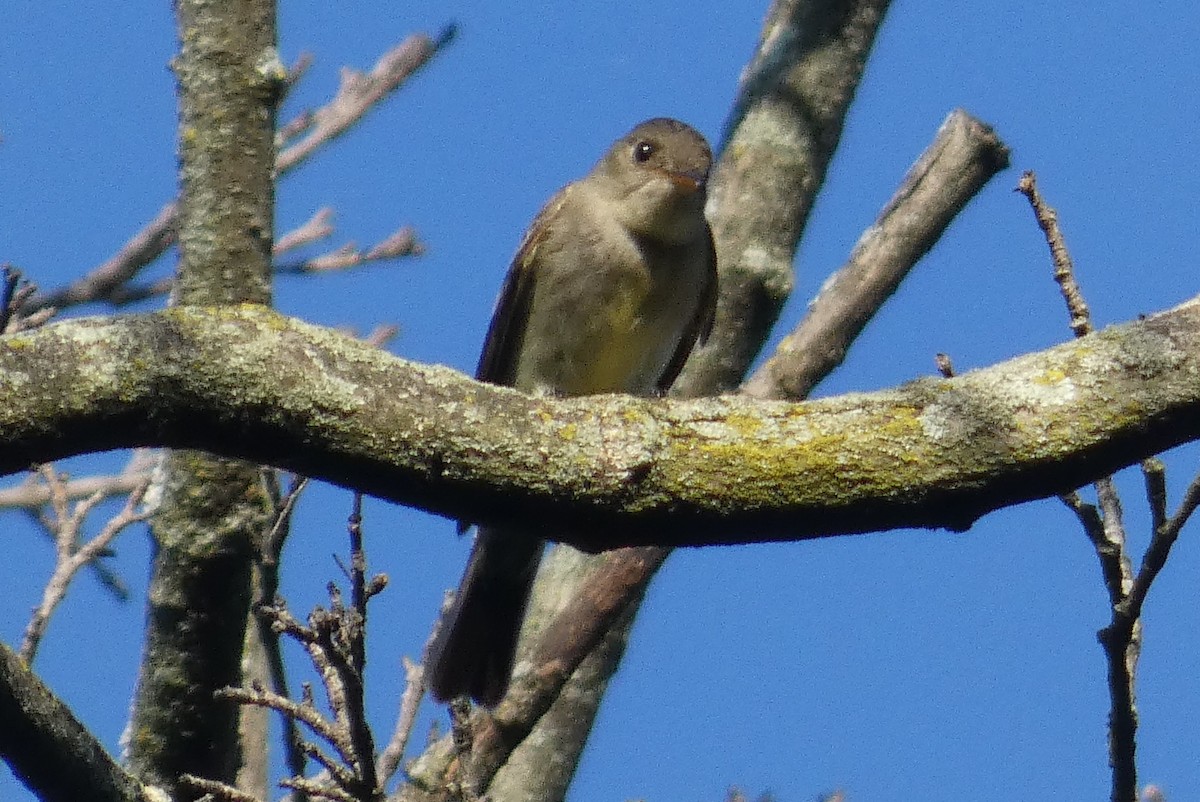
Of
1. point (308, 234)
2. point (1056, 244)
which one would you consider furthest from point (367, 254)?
point (1056, 244)

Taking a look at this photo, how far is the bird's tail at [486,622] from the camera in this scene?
527cm

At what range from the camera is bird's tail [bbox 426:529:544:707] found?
527 cm

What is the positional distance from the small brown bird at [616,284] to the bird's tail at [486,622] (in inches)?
27.5

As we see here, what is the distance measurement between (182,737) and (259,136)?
1576 millimetres

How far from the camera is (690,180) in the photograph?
627cm

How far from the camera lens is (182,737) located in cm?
423

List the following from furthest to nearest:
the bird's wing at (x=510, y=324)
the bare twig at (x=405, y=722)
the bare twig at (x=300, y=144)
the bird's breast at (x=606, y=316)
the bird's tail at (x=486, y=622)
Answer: the bare twig at (x=300, y=144), the bird's wing at (x=510, y=324), the bird's breast at (x=606, y=316), the bird's tail at (x=486, y=622), the bare twig at (x=405, y=722)

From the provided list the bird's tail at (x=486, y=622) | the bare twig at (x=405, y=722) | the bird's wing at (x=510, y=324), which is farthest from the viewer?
the bird's wing at (x=510, y=324)

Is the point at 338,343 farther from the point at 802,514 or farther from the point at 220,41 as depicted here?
the point at 220,41

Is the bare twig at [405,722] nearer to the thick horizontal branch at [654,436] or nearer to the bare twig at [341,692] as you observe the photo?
the bare twig at [341,692]

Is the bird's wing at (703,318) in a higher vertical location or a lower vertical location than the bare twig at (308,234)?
lower

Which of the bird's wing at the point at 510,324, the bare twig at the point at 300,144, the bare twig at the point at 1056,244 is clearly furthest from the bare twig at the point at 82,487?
the bare twig at the point at 1056,244

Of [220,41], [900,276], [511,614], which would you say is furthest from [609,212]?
[220,41]

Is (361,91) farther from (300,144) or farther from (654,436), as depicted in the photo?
(654,436)
